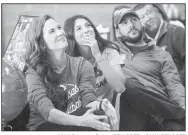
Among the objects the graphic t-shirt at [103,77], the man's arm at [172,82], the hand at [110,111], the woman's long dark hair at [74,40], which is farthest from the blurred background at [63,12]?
the hand at [110,111]

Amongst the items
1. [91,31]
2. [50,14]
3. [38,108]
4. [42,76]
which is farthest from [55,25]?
[38,108]

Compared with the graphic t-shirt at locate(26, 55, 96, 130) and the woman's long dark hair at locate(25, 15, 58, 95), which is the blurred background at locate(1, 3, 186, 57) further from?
the graphic t-shirt at locate(26, 55, 96, 130)

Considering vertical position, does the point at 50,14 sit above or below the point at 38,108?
above

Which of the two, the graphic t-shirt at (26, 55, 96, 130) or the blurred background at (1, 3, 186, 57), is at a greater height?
the blurred background at (1, 3, 186, 57)

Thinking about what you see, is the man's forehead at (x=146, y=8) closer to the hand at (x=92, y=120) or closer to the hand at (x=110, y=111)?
the hand at (x=110, y=111)

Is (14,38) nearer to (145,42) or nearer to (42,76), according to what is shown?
(42,76)

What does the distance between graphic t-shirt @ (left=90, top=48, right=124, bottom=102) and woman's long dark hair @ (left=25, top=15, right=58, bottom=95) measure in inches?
13.9

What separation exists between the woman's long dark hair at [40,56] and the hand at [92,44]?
33cm

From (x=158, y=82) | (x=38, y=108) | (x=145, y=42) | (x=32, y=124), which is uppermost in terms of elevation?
(x=145, y=42)

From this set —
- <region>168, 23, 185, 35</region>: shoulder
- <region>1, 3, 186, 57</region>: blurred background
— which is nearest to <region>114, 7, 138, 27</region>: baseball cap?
<region>1, 3, 186, 57</region>: blurred background

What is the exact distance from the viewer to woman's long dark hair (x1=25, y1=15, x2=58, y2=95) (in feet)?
6.86

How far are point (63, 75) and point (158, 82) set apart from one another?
80 centimetres

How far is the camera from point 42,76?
2.09 meters

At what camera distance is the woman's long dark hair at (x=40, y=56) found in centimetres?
209
